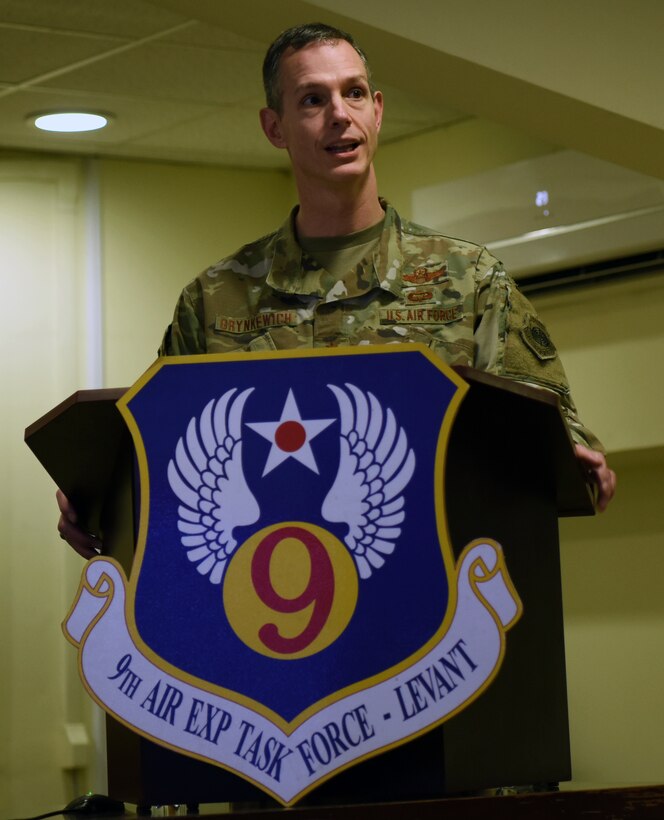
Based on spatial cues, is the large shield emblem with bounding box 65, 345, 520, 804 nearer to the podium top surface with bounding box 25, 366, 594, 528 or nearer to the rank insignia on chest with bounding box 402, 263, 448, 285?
the podium top surface with bounding box 25, 366, 594, 528

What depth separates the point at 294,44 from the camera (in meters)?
1.92

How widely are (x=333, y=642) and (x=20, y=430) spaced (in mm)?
3481

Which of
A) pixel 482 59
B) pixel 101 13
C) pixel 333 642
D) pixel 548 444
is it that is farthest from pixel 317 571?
pixel 101 13

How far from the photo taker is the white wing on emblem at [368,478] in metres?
1.29

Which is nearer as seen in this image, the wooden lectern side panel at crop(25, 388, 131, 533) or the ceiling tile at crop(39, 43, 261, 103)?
the wooden lectern side panel at crop(25, 388, 131, 533)

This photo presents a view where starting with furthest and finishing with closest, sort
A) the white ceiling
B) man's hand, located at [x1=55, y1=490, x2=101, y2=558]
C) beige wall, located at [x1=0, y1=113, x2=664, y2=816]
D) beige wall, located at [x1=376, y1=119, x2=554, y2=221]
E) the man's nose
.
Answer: beige wall, located at [x1=376, y1=119, x2=554, y2=221], beige wall, located at [x1=0, y1=113, x2=664, y2=816], the white ceiling, the man's nose, man's hand, located at [x1=55, y1=490, x2=101, y2=558]

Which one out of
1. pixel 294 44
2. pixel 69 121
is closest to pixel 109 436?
pixel 294 44

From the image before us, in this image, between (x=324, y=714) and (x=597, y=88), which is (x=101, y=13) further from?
(x=324, y=714)

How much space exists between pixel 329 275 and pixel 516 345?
0.32 m

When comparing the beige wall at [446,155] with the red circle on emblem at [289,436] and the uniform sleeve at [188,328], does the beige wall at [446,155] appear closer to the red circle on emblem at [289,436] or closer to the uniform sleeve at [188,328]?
the uniform sleeve at [188,328]

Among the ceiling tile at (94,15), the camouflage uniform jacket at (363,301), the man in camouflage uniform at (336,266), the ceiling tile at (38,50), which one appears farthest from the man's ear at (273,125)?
the ceiling tile at (38,50)

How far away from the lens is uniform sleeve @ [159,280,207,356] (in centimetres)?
196

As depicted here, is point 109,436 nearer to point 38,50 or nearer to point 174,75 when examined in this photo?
point 38,50

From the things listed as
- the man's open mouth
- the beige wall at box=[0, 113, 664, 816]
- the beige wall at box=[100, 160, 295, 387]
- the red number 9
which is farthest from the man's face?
the beige wall at box=[100, 160, 295, 387]
